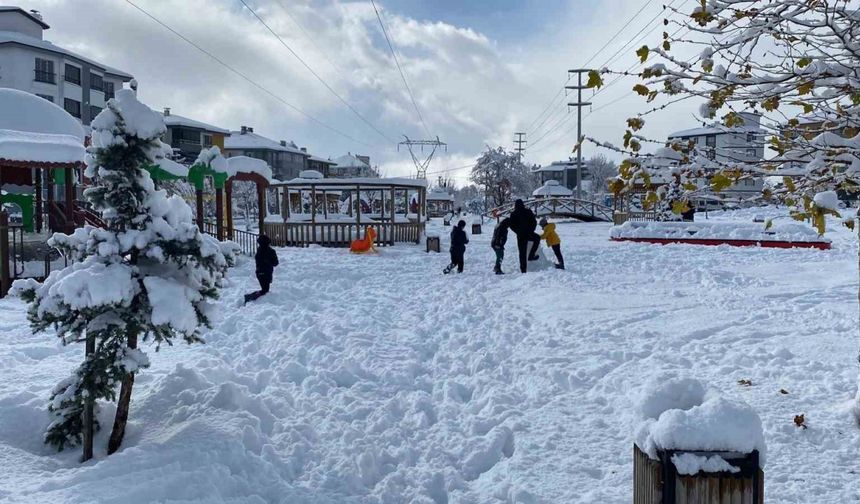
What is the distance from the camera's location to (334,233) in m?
25.6

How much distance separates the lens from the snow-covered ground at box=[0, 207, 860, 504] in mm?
4438

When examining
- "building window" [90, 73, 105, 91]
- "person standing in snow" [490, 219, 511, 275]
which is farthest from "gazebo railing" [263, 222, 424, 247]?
"building window" [90, 73, 105, 91]

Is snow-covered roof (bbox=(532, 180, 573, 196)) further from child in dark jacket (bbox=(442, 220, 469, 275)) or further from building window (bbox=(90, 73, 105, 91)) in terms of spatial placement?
building window (bbox=(90, 73, 105, 91))

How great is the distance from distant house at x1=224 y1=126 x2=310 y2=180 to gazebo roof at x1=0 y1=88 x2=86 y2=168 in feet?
200

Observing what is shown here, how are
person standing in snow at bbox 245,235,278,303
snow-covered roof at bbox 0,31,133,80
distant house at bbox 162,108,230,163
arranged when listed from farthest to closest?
1. distant house at bbox 162,108,230,163
2. snow-covered roof at bbox 0,31,133,80
3. person standing in snow at bbox 245,235,278,303

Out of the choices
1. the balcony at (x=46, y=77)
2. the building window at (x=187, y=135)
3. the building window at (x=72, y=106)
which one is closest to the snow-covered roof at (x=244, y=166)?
the balcony at (x=46, y=77)

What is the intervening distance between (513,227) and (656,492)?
1185 centimetres

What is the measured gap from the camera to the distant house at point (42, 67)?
43.5m

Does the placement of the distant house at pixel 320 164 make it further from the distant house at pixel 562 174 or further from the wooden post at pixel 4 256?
the wooden post at pixel 4 256

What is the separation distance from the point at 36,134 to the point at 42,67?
124 ft

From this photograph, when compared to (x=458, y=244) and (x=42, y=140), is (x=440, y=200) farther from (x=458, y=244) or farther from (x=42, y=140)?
(x=42, y=140)

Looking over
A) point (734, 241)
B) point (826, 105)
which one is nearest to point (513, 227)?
point (734, 241)

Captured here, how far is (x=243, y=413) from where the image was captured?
5.61 meters

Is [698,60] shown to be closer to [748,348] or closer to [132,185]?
[132,185]
